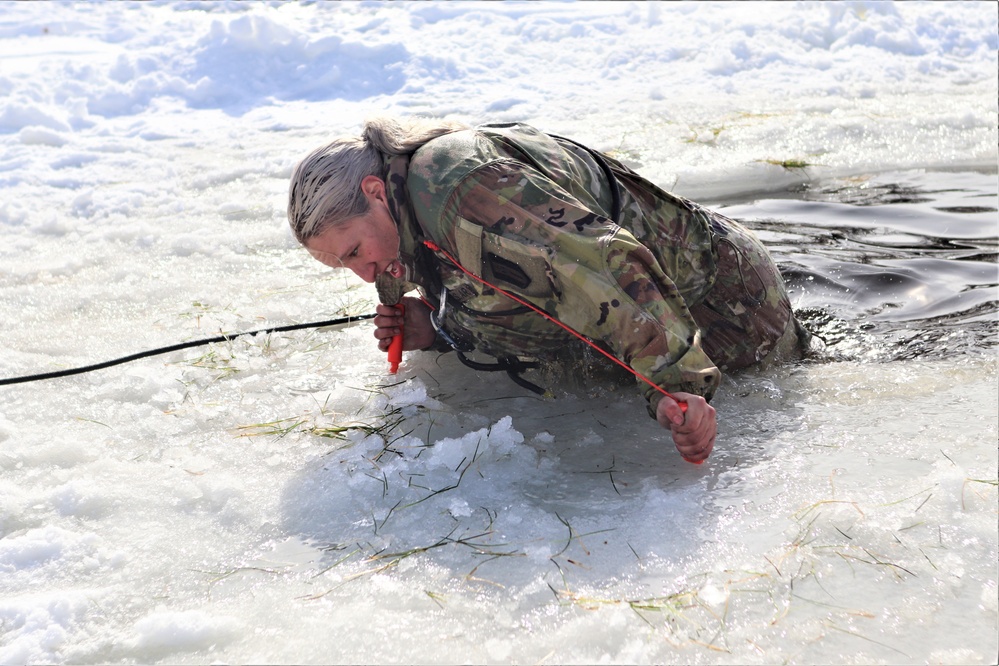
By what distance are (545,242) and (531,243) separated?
0.13 feet

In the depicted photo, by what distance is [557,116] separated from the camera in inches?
292

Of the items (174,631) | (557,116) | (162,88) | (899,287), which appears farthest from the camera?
(162,88)

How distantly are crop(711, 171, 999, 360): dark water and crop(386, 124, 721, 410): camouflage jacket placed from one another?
135 cm

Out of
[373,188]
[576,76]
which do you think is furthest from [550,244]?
[576,76]

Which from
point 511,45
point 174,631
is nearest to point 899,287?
point 174,631

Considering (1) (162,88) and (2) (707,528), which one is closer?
(2) (707,528)

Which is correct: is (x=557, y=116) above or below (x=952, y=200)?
above

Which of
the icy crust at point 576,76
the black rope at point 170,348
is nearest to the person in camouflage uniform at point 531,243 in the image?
the black rope at point 170,348

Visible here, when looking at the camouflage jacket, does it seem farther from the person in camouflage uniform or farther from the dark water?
the dark water

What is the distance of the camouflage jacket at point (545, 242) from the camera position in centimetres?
245

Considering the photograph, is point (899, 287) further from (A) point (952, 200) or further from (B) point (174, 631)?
(B) point (174, 631)

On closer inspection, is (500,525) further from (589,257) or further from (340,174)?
(340,174)

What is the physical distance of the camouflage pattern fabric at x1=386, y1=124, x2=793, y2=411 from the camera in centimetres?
245

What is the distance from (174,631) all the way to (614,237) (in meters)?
1.48
